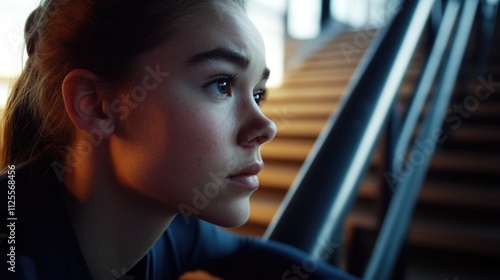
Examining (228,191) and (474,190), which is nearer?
(228,191)

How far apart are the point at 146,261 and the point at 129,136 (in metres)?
0.25

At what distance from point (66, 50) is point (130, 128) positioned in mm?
147

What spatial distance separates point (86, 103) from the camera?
575 mm

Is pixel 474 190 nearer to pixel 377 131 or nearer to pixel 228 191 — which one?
pixel 377 131

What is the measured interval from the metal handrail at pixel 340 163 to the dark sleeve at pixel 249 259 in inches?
1.0

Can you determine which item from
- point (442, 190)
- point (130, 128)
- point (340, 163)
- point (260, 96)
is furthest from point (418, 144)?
point (130, 128)

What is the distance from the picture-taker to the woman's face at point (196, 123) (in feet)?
1.82

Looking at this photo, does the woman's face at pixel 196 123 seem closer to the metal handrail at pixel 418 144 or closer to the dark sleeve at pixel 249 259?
the dark sleeve at pixel 249 259

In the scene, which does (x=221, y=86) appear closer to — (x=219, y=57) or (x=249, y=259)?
(x=219, y=57)

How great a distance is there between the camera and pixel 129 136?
58 centimetres

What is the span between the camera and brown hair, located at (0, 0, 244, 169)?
565mm

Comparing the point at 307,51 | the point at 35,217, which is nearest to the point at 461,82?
the point at 35,217

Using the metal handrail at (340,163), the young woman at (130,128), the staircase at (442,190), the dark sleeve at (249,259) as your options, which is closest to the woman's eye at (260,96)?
the young woman at (130,128)

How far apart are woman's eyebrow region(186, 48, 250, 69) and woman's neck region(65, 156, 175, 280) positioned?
0.21 metres
